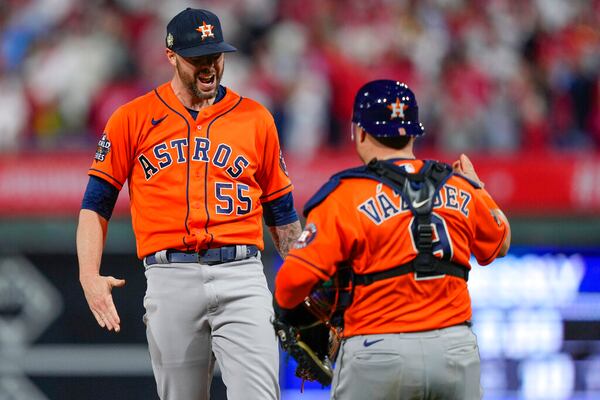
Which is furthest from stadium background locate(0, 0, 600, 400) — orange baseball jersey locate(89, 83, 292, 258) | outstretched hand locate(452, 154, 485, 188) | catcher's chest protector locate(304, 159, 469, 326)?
catcher's chest protector locate(304, 159, 469, 326)

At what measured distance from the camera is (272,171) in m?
4.38

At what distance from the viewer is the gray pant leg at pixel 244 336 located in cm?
402

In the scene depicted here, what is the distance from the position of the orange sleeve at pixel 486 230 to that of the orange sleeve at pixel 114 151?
140 cm

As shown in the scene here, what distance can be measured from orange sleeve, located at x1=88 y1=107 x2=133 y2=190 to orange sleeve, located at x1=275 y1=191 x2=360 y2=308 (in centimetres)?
102

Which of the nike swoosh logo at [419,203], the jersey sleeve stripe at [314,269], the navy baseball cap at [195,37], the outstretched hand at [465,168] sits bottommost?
the jersey sleeve stripe at [314,269]

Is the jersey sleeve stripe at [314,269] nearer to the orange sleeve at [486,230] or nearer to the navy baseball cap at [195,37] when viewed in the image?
the orange sleeve at [486,230]

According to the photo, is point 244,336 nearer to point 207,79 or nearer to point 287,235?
point 287,235

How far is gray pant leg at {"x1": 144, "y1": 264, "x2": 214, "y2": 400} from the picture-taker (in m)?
4.11

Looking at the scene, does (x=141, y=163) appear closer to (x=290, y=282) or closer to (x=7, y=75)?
(x=290, y=282)

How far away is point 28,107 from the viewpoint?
9031 mm

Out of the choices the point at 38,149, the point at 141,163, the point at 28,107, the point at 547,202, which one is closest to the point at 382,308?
the point at 141,163

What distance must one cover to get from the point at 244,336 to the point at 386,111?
106 centimetres

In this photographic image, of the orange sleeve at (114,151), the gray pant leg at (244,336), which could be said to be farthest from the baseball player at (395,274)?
the orange sleeve at (114,151)

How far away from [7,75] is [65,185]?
6.02 feet
